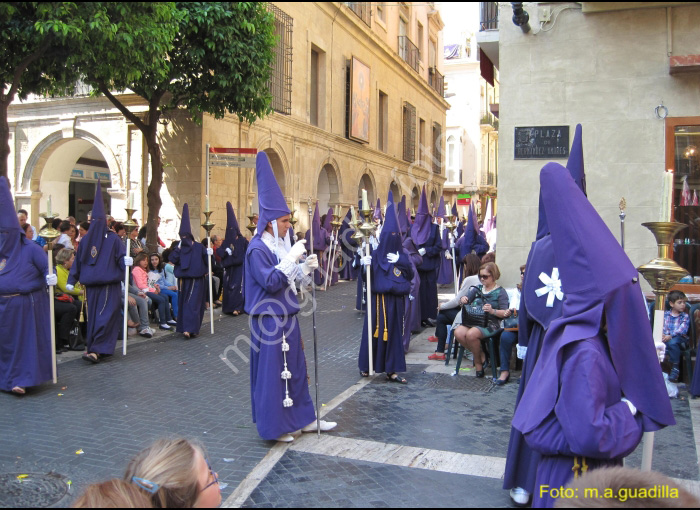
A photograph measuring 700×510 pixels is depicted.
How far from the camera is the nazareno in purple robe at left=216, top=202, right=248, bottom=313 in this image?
14047mm

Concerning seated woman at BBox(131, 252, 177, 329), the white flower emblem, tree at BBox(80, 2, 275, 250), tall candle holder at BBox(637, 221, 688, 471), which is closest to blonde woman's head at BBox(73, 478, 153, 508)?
the white flower emblem

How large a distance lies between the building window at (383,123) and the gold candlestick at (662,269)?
27.9 meters

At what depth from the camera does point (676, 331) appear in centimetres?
764

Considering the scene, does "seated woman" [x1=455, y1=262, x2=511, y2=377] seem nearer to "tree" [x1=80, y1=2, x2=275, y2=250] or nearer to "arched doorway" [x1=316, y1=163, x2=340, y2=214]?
"tree" [x1=80, y1=2, x2=275, y2=250]

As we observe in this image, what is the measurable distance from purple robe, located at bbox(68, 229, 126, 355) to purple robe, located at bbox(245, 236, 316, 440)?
423 cm

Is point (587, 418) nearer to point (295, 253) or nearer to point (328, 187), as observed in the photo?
point (295, 253)

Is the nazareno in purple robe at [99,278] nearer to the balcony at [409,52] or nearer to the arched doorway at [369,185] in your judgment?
the arched doorway at [369,185]

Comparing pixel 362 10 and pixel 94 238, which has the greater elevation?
pixel 362 10

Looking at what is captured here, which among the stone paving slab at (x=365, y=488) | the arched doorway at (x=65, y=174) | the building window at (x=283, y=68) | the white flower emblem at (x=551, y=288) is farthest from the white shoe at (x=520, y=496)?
the building window at (x=283, y=68)

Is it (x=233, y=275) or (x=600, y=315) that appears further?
(x=233, y=275)

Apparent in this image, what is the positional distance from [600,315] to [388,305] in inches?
223

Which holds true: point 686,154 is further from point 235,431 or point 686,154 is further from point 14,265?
point 14,265

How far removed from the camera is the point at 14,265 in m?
7.41

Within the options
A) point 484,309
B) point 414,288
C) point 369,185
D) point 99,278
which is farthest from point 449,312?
point 369,185
